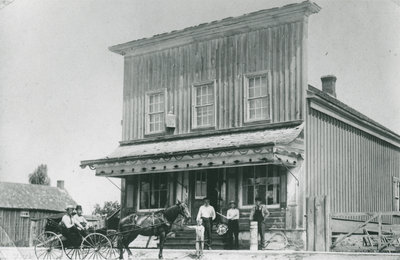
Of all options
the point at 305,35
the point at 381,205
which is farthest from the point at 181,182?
the point at 381,205

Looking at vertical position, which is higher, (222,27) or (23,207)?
(222,27)

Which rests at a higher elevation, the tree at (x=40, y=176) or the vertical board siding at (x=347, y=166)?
the tree at (x=40, y=176)

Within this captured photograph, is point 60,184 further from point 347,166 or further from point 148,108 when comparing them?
point 347,166

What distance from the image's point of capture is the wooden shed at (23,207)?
45691 mm

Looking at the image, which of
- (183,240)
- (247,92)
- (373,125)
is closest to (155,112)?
(247,92)

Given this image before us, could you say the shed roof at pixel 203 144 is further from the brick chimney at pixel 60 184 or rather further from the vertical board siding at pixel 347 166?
the brick chimney at pixel 60 184

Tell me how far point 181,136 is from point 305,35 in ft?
19.8

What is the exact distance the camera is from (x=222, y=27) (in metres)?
22.3

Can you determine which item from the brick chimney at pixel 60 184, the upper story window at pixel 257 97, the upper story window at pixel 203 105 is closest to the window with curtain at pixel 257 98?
the upper story window at pixel 257 97

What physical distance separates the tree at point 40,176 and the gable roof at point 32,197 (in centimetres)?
1929

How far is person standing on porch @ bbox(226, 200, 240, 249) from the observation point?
20.2 m

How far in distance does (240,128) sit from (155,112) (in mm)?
4329

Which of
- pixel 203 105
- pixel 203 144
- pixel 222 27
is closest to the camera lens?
pixel 203 144

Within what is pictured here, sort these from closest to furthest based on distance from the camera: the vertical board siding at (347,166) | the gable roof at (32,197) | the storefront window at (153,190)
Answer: the vertical board siding at (347,166), the storefront window at (153,190), the gable roof at (32,197)
